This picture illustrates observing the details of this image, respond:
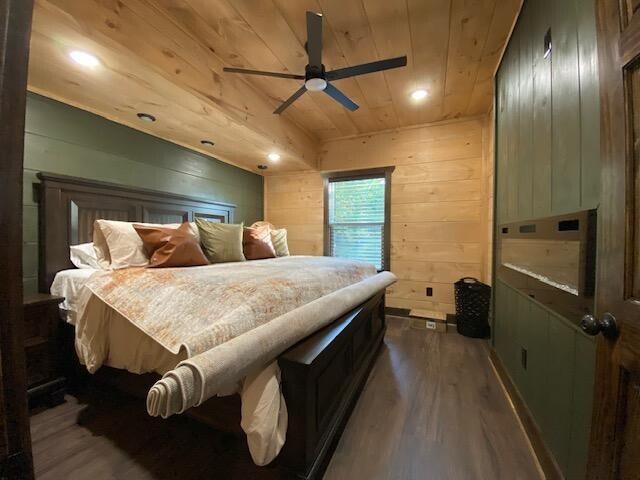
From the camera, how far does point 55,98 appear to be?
1.89 meters

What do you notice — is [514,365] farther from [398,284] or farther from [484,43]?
[484,43]

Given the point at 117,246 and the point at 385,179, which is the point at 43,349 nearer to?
the point at 117,246

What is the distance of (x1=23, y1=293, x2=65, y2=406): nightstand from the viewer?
152 cm

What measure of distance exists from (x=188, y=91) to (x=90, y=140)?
41.0 inches

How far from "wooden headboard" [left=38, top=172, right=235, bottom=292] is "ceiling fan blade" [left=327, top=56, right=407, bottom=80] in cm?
202

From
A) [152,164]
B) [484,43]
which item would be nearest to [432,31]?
[484,43]

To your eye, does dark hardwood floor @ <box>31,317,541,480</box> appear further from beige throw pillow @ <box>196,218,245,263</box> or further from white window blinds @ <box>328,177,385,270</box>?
white window blinds @ <box>328,177,385,270</box>

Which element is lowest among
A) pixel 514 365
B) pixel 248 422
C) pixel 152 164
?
pixel 514 365

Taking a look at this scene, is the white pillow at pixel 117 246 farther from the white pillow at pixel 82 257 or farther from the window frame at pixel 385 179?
the window frame at pixel 385 179

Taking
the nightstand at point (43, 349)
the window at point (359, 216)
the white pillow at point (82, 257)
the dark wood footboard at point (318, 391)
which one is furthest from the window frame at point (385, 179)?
the nightstand at point (43, 349)

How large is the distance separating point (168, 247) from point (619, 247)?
2.25 meters

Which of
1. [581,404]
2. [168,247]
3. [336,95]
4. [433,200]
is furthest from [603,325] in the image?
[433,200]

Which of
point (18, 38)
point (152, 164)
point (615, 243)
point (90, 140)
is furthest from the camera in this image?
point (152, 164)

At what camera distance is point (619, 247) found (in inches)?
25.1
